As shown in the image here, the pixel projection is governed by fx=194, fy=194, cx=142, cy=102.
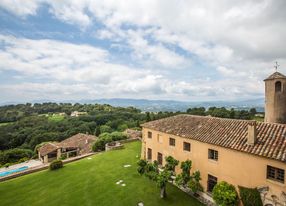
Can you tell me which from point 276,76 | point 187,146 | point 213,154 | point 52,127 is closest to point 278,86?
point 276,76

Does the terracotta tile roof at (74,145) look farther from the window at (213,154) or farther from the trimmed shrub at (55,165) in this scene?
the window at (213,154)

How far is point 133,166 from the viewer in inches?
1173

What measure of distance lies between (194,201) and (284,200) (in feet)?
26.2

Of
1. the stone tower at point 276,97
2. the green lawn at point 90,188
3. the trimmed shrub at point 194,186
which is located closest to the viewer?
the trimmed shrub at point 194,186

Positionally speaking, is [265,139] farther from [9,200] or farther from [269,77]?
[9,200]

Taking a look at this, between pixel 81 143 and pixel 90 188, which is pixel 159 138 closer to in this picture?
pixel 90 188

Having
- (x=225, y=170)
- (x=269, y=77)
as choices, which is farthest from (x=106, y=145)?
(x=269, y=77)

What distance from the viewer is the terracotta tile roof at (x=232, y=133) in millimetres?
15223

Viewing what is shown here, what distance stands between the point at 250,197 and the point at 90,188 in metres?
17.3

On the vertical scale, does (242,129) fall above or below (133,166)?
above

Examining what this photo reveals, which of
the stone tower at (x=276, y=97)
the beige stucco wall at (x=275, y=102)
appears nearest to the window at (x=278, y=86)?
the stone tower at (x=276, y=97)

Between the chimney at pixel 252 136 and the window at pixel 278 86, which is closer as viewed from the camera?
the chimney at pixel 252 136

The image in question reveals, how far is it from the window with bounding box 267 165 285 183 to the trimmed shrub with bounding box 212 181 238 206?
3.08 meters

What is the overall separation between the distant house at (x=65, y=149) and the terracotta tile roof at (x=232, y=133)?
31.4m
